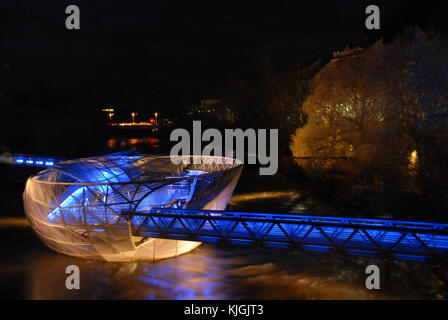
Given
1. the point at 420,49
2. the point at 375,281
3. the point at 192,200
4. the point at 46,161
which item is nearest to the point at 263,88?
the point at 46,161

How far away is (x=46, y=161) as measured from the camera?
123ft

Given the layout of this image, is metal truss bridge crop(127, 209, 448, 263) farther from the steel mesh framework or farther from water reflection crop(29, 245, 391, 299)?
water reflection crop(29, 245, 391, 299)

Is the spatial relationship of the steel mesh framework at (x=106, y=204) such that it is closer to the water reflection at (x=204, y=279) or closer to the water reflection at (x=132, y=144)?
the water reflection at (x=204, y=279)

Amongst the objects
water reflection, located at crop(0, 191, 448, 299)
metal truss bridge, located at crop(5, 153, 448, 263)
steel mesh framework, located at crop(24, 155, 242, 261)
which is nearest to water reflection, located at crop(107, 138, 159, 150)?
steel mesh framework, located at crop(24, 155, 242, 261)

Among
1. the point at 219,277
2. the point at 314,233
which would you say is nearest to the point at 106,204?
the point at 219,277

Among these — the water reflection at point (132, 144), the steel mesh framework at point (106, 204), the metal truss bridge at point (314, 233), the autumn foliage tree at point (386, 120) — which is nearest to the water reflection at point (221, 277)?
the steel mesh framework at point (106, 204)

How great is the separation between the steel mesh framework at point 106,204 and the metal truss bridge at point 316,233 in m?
0.85

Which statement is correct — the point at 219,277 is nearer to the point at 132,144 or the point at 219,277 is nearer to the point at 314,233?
the point at 314,233

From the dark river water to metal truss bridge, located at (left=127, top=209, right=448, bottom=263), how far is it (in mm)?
1615

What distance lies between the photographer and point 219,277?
14438 mm

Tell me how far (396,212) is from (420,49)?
906cm

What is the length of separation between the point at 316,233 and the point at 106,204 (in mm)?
7579

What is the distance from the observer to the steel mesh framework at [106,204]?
1451 centimetres

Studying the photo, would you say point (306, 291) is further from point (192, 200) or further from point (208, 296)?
point (192, 200)
